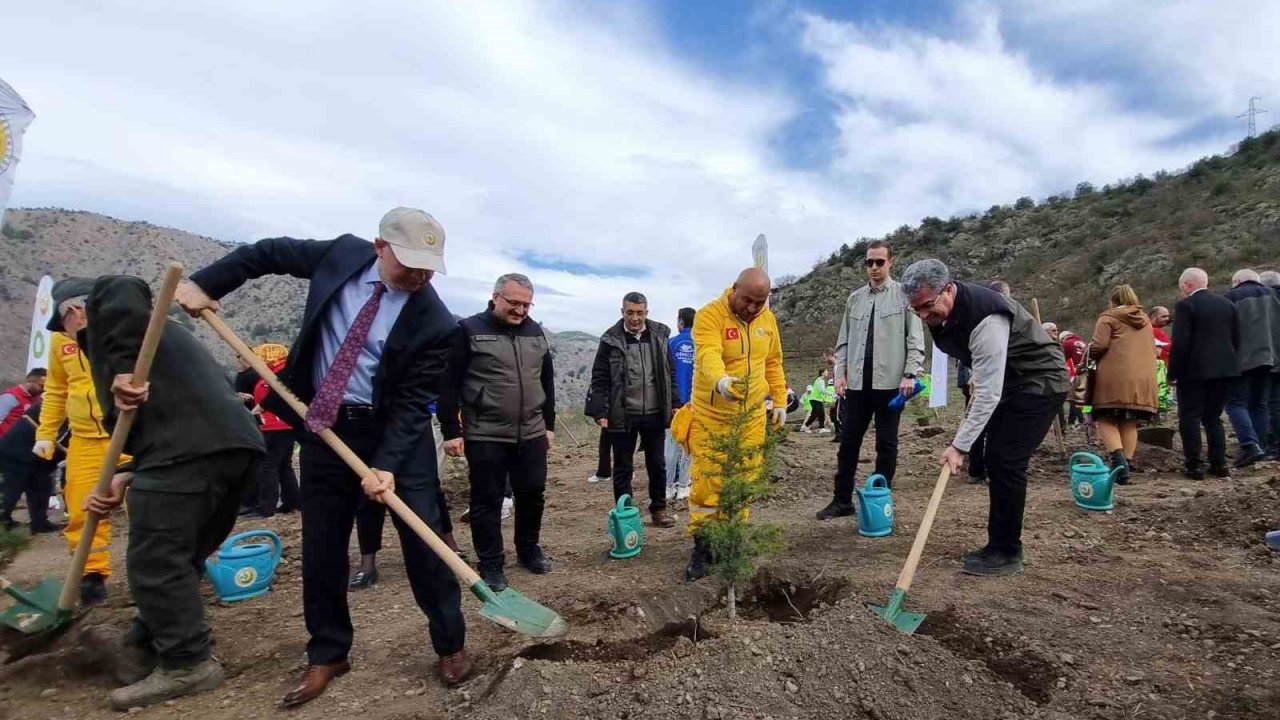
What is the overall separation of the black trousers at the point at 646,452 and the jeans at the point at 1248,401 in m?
5.38

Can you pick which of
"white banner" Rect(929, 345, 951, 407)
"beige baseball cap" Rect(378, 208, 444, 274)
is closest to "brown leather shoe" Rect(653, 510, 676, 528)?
"white banner" Rect(929, 345, 951, 407)

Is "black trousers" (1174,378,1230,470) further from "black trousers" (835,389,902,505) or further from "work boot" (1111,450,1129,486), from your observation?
Result: "black trousers" (835,389,902,505)

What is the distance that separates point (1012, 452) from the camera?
12.8ft

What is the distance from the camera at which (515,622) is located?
8.98 feet

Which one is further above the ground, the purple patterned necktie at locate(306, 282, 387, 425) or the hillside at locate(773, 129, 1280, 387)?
the hillside at locate(773, 129, 1280, 387)

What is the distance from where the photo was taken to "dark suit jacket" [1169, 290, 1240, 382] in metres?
6.02

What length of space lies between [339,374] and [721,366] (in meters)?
2.07

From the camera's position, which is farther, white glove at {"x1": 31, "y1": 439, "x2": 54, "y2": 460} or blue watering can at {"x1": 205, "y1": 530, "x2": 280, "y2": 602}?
white glove at {"x1": 31, "y1": 439, "x2": 54, "y2": 460}

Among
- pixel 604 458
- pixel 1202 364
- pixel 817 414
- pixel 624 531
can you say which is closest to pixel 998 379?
pixel 624 531

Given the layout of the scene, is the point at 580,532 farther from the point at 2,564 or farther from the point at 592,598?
the point at 2,564

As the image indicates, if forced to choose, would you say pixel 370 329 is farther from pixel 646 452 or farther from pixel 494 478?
pixel 646 452

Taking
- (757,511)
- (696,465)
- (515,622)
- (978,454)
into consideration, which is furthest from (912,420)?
(515,622)

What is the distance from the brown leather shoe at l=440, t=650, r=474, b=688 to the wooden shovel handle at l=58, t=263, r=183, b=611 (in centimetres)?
159

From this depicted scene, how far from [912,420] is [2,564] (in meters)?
13.6
